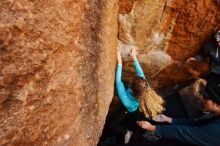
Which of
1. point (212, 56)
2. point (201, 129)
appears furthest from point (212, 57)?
point (201, 129)

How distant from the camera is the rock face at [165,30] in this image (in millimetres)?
3211

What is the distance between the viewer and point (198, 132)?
3184 millimetres

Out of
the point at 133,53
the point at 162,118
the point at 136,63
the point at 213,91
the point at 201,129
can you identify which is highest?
the point at 133,53

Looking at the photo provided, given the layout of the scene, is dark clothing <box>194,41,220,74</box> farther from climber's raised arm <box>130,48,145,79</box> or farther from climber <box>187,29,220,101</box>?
climber's raised arm <box>130,48,145,79</box>

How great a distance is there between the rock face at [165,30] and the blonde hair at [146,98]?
1.00 ft

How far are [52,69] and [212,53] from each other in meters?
2.15

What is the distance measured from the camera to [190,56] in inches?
151

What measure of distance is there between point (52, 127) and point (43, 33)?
581 mm

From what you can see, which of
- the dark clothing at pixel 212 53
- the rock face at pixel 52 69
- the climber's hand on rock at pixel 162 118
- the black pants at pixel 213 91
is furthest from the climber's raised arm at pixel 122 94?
the dark clothing at pixel 212 53

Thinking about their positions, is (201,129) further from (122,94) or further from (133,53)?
(133,53)

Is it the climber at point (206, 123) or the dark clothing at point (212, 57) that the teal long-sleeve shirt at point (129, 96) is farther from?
the dark clothing at point (212, 57)

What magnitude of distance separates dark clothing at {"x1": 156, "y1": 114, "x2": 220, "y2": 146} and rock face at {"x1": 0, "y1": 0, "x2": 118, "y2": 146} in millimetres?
845

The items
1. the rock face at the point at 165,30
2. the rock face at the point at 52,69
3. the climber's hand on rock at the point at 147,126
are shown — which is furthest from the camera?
the climber's hand on rock at the point at 147,126

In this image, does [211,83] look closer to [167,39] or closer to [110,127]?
[167,39]
